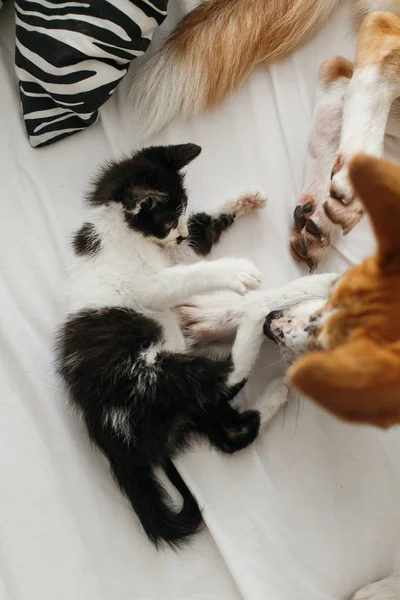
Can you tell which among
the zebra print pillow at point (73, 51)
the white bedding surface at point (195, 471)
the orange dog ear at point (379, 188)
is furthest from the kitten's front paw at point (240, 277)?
the zebra print pillow at point (73, 51)

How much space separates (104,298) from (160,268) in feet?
0.51

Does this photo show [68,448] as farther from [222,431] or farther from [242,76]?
[242,76]

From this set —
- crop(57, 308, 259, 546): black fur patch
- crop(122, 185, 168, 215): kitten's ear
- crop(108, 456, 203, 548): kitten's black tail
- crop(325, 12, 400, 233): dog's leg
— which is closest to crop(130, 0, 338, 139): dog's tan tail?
crop(325, 12, 400, 233): dog's leg

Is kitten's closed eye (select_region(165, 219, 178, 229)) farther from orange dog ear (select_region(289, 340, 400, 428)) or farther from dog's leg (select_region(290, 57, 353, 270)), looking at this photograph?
orange dog ear (select_region(289, 340, 400, 428))

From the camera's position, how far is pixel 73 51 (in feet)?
4.87

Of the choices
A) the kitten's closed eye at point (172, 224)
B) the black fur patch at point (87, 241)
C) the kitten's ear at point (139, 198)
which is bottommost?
the kitten's closed eye at point (172, 224)

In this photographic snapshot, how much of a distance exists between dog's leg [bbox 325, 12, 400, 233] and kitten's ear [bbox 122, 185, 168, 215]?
1.41 ft

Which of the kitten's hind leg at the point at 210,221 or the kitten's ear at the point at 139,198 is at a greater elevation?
the kitten's ear at the point at 139,198

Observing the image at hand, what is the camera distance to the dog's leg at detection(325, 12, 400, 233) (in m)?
1.45

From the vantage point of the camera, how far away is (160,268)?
1420 mm

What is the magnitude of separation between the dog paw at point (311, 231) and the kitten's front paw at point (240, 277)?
263 mm

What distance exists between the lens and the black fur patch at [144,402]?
1.31 meters

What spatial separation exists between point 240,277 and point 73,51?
0.72 meters

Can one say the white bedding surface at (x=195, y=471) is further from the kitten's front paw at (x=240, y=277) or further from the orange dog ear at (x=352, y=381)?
the orange dog ear at (x=352, y=381)
